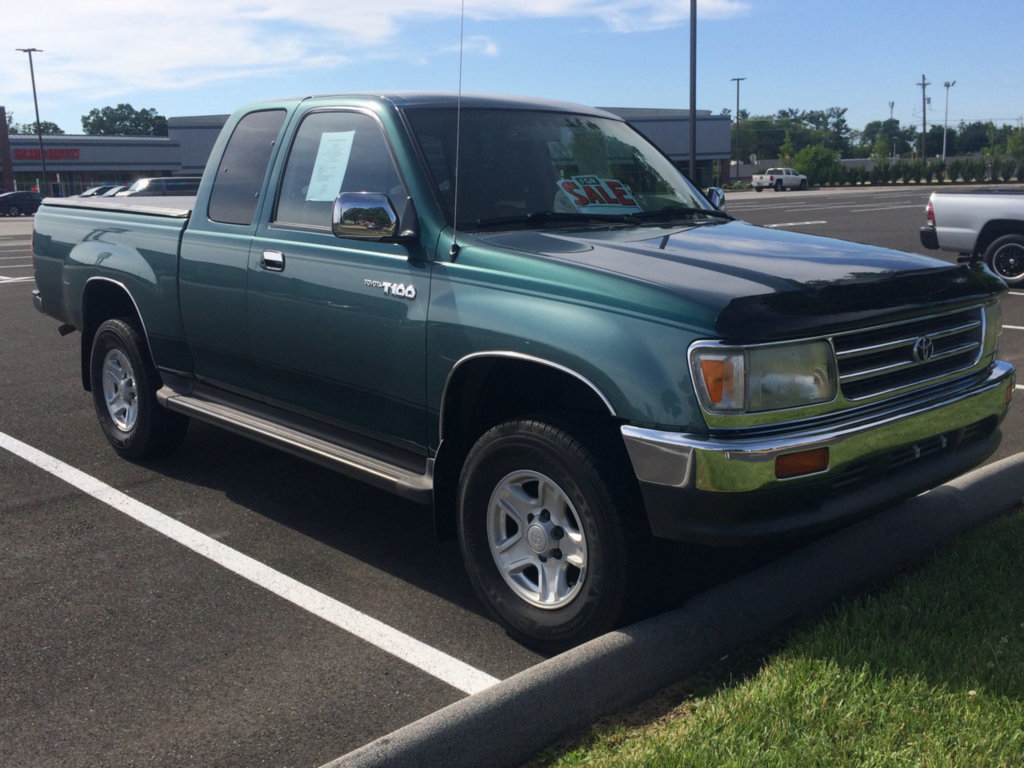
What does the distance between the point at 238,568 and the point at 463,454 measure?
1240mm

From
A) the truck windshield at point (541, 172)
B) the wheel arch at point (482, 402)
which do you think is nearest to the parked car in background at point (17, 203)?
the truck windshield at point (541, 172)

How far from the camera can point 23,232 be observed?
111ft

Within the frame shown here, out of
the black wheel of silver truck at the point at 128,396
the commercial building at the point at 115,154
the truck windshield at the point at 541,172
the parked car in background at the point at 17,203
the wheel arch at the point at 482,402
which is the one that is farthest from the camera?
the commercial building at the point at 115,154

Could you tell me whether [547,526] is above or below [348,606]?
above

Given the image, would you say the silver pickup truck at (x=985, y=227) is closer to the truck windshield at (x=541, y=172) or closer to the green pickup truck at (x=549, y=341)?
the green pickup truck at (x=549, y=341)

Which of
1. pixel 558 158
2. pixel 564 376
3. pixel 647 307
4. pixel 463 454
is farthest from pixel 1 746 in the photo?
pixel 558 158

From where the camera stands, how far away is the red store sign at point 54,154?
227 ft

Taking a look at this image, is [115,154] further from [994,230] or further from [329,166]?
[329,166]

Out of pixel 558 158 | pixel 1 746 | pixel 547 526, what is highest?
pixel 558 158

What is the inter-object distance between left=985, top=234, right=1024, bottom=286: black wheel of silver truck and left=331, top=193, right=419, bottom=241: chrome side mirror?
1148 centimetres

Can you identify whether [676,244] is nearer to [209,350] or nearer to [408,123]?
[408,123]

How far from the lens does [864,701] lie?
3221 mm

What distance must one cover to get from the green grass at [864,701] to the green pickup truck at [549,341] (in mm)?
428

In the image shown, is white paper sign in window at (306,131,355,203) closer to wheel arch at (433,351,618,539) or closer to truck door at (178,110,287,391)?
truck door at (178,110,287,391)
